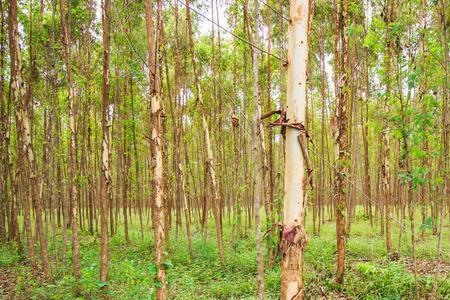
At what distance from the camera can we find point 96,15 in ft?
40.8

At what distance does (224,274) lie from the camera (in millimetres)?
8516

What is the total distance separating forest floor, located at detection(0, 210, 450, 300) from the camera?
6.37m

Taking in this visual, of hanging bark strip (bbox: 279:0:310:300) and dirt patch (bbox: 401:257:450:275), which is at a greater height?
hanging bark strip (bbox: 279:0:310:300)

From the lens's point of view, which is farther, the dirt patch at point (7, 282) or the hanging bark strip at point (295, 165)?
the dirt patch at point (7, 282)

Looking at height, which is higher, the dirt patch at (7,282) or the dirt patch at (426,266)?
the dirt patch at (426,266)

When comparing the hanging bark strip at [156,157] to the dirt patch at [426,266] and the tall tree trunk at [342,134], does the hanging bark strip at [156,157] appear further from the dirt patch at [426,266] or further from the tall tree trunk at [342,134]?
the dirt patch at [426,266]

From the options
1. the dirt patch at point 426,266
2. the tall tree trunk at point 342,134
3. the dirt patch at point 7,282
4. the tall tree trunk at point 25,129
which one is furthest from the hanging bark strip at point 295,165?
the tall tree trunk at point 25,129

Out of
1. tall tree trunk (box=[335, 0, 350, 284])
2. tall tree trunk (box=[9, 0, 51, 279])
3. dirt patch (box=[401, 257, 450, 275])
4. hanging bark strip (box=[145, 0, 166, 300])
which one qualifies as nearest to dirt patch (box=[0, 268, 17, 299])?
tall tree trunk (box=[9, 0, 51, 279])

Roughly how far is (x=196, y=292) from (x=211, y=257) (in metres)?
2.68

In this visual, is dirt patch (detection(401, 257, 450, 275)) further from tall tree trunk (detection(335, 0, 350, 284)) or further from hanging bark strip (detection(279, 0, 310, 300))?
hanging bark strip (detection(279, 0, 310, 300))

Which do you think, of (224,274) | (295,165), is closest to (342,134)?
(224,274)

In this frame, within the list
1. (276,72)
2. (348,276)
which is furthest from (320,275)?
(276,72)

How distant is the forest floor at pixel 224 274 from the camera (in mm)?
6367

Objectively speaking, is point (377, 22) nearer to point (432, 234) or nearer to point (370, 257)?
point (370, 257)
